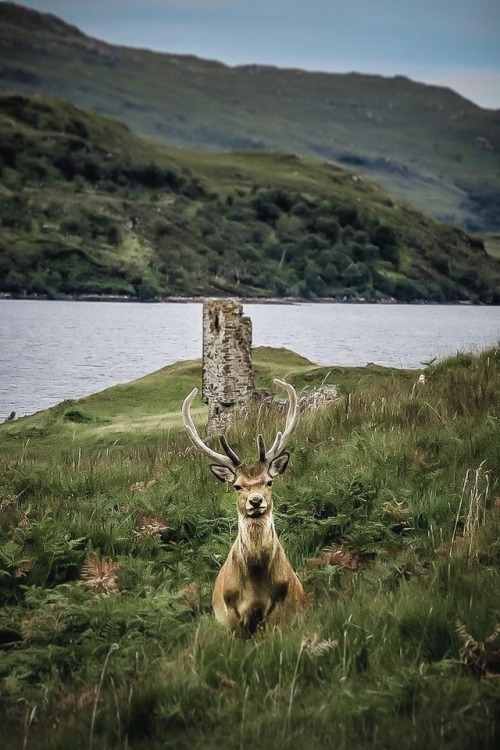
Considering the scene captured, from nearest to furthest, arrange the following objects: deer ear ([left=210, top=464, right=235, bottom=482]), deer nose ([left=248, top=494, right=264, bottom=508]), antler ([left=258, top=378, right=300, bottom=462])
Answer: deer nose ([left=248, top=494, right=264, bottom=508]), antler ([left=258, top=378, right=300, bottom=462]), deer ear ([left=210, top=464, right=235, bottom=482])

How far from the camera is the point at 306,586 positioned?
9359mm

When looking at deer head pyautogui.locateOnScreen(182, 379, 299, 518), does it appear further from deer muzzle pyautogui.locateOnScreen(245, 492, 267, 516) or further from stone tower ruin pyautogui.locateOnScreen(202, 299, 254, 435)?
stone tower ruin pyautogui.locateOnScreen(202, 299, 254, 435)

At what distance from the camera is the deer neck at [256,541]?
811 cm

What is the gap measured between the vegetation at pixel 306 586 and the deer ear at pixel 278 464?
42.6 inches

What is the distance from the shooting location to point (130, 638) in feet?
26.6

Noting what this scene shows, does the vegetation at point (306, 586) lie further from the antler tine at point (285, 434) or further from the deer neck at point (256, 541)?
the antler tine at point (285, 434)

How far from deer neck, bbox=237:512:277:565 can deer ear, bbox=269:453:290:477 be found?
458mm

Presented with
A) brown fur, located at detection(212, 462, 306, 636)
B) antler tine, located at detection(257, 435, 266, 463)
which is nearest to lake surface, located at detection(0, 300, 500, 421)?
antler tine, located at detection(257, 435, 266, 463)

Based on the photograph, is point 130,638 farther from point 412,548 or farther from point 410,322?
point 410,322

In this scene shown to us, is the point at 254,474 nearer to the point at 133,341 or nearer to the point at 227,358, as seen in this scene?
the point at 227,358

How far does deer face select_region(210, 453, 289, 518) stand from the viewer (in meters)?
8.03

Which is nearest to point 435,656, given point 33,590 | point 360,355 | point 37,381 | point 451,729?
point 451,729

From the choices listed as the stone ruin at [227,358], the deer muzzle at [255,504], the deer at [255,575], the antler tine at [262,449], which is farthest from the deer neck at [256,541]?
the stone ruin at [227,358]

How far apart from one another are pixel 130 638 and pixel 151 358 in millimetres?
90833
